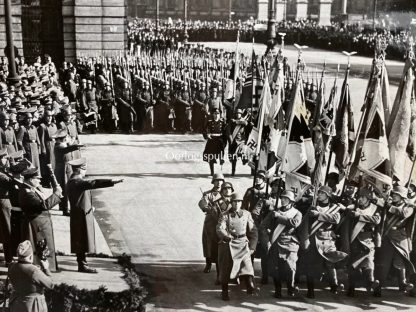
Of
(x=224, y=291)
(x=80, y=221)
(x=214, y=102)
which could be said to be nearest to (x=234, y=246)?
(x=224, y=291)

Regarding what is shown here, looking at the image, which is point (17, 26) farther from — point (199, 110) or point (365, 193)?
point (365, 193)

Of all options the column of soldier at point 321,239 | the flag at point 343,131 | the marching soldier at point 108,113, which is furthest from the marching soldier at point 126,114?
the column of soldier at point 321,239

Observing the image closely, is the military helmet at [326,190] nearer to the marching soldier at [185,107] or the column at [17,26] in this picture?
the marching soldier at [185,107]

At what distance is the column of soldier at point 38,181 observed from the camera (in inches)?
297

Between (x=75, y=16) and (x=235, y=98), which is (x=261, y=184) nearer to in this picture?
(x=235, y=98)

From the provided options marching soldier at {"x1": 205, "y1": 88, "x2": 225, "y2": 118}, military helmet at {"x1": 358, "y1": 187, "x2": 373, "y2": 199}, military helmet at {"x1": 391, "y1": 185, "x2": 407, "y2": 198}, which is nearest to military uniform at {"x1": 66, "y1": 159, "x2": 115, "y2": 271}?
military helmet at {"x1": 358, "y1": 187, "x2": 373, "y2": 199}

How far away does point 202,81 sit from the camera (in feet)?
55.7

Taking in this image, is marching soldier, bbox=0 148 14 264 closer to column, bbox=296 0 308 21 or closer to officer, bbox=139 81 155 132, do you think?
officer, bbox=139 81 155 132

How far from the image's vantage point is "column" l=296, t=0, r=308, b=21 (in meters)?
42.5

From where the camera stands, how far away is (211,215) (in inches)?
340

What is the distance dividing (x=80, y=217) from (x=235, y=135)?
5285 mm

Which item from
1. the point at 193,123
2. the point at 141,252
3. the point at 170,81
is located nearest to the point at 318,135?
the point at 141,252

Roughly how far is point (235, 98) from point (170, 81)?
3838 millimetres

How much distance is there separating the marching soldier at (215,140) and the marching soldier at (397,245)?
15.8ft
